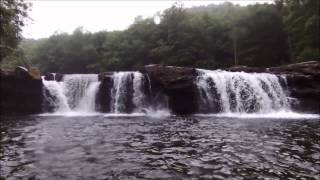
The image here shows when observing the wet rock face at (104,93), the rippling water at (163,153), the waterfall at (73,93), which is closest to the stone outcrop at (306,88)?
the rippling water at (163,153)

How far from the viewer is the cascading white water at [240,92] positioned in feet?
81.8

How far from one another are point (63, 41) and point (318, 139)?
56.2 metres

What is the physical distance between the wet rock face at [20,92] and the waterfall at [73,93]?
2.88 feet

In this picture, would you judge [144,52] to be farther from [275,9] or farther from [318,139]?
[318,139]

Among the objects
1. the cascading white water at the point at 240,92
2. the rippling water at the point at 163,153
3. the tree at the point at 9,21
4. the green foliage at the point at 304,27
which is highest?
the green foliage at the point at 304,27

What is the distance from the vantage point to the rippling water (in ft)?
29.3

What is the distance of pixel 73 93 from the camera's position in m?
29.2

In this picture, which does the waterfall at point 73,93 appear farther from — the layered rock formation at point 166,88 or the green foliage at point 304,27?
the green foliage at point 304,27

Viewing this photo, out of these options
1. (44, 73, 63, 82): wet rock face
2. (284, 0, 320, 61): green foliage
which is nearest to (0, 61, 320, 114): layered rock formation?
(44, 73, 63, 82): wet rock face

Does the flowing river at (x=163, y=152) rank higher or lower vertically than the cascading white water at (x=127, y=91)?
lower

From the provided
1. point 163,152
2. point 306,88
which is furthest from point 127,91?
point 163,152

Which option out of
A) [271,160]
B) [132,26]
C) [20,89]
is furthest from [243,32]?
[271,160]

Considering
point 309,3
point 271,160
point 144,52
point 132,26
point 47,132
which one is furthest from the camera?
point 132,26

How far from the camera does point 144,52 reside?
54531mm
